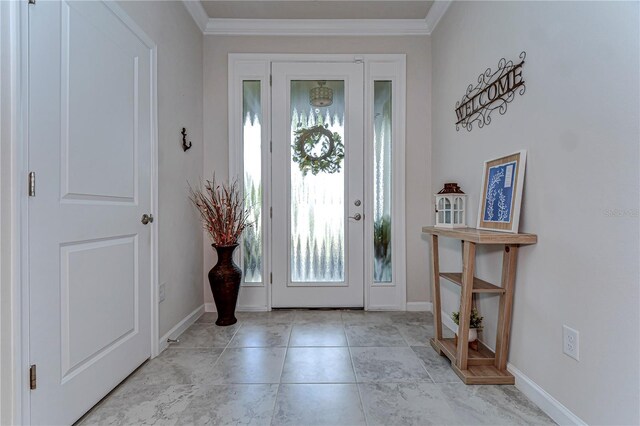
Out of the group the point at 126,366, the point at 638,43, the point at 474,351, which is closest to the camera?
the point at 638,43

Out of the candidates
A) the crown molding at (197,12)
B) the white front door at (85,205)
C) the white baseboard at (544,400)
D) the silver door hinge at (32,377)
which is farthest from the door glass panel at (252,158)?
the white baseboard at (544,400)

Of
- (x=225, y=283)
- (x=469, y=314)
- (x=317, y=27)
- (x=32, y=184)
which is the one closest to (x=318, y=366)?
(x=469, y=314)

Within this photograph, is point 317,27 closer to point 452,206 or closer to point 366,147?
point 366,147

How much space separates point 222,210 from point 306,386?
146 cm

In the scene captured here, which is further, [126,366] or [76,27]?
[126,366]

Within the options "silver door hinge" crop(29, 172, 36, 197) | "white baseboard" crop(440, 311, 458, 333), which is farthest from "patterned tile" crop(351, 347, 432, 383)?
"silver door hinge" crop(29, 172, 36, 197)

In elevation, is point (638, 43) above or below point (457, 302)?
above

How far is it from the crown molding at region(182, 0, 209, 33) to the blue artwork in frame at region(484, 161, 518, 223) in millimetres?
2518

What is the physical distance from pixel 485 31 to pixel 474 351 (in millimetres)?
1934

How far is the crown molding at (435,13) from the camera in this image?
2.36m

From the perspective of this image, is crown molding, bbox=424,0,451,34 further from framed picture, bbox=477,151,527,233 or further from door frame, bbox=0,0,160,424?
door frame, bbox=0,0,160,424

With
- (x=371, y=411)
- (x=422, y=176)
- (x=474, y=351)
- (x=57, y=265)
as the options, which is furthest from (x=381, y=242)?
(x=57, y=265)

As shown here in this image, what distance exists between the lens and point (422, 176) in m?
2.75

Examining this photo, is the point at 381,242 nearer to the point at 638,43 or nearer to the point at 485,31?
the point at 485,31
